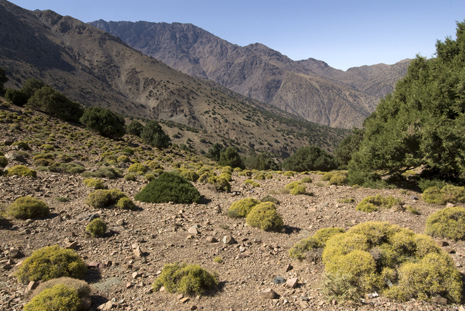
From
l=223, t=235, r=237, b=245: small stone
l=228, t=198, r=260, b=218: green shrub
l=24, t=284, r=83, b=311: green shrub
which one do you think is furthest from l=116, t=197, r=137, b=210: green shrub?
l=24, t=284, r=83, b=311: green shrub

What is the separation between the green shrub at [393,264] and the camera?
4.39 m

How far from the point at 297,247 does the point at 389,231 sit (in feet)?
7.20

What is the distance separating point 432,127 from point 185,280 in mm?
13269

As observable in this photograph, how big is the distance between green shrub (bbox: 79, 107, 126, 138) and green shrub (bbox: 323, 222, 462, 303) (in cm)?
3951

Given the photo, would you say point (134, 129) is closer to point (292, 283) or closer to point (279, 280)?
point (279, 280)

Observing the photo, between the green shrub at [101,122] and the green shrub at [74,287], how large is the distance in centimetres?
3715

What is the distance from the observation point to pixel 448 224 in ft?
23.7

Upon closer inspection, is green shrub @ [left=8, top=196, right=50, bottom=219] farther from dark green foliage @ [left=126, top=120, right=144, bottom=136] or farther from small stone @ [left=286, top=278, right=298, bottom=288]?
dark green foliage @ [left=126, top=120, right=144, bottom=136]

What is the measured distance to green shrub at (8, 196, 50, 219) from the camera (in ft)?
25.6

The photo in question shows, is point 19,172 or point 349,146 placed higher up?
point 349,146

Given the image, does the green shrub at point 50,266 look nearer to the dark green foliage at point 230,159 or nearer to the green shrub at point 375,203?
the green shrub at point 375,203

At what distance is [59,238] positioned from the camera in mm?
7102

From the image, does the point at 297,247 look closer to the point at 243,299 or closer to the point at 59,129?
the point at 243,299

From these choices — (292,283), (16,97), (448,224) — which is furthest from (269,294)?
(16,97)
